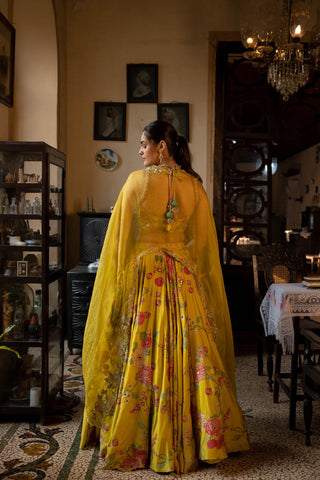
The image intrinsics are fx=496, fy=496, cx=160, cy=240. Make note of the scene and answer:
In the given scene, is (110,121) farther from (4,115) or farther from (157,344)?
(157,344)

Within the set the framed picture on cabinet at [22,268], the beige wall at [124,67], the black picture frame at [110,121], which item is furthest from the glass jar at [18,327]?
the black picture frame at [110,121]

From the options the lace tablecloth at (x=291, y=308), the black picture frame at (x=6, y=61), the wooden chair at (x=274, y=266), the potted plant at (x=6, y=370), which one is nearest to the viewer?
the potted plant at (x=6, y=370)

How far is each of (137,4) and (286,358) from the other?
143 inches

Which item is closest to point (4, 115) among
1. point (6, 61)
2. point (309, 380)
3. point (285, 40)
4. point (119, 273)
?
point (6, 61)

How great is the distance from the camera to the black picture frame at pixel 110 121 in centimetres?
486

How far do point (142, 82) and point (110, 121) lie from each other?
1.60 feet

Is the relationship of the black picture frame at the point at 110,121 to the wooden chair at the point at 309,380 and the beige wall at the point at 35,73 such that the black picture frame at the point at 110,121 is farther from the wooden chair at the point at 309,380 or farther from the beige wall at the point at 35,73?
the wooden chair at the point at 309,380

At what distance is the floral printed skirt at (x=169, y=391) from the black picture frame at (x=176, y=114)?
259 centimetres

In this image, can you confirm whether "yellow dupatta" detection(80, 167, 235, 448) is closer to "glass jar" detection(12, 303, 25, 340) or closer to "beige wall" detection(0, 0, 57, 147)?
"glass jar" detection(12, 303, 25, 340)

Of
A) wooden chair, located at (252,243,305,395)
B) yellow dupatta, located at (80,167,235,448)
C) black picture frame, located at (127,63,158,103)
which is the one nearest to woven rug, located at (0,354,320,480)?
yellow dupatta, located at (80,167,235,448)

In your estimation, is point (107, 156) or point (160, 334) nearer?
point (160, 334)

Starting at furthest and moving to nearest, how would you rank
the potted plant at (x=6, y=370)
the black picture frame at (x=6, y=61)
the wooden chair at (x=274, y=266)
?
the wooden chair at (x=274, y=266) < the black picture frame at (x=6, y=61) < the potted plant at (x=6, y=370)

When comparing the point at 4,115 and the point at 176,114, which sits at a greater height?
the point at 176,114

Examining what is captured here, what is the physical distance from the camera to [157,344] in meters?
2.42
